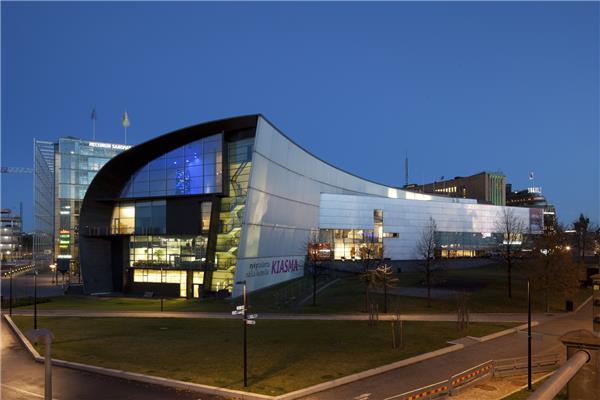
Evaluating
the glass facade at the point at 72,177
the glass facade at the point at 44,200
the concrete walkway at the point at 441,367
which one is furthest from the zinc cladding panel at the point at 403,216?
the glass facade at the point at 44,200

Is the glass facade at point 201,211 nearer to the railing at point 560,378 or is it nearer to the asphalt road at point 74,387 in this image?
the asphalt road at point 74,387

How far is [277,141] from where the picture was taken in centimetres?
5672

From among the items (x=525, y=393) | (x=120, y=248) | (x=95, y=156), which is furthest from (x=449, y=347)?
(x=95, y=156)

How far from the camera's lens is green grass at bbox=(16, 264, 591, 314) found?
4304 cm

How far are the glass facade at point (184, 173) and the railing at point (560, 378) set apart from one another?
168ft

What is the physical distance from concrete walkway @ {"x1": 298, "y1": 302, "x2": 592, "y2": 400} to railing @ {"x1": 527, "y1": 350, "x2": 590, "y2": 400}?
13.3m

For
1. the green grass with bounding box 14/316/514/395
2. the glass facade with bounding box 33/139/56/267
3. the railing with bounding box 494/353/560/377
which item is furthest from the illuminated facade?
the glass facade with bounding box 33/139/56/267

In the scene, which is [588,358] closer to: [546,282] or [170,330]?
[170,330]

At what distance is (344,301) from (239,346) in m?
20.3

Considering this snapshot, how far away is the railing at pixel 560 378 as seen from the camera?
4.16m

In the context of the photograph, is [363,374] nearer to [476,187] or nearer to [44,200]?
[44,200]

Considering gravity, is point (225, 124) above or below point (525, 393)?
above

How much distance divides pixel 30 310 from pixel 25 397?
3121 centimetres

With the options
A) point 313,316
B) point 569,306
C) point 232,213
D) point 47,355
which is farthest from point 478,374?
point 232,213
